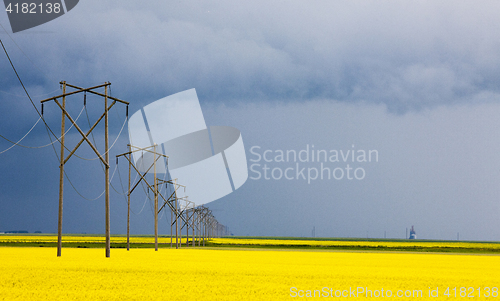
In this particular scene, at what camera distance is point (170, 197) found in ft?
230

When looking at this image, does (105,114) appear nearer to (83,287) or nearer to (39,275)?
(39,275)

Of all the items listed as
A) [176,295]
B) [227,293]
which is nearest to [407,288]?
[227,293]

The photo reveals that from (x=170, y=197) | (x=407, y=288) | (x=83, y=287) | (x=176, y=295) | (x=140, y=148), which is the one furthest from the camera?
(x=170, y=197)

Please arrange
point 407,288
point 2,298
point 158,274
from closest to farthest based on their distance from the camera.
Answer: point 2,298 < point 407,288 < point 158,274

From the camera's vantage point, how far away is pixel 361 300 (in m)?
15.1

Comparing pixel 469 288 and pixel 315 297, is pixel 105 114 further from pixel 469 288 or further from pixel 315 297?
pixel 469 288

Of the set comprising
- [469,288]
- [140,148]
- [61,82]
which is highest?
[61,82]

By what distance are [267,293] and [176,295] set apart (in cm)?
321

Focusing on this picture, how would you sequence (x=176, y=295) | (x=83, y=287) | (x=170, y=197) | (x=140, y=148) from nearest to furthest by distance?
(x=176, y=295)
(x=83, y=287)
(x=140, y=148)
(x=170, y=197)

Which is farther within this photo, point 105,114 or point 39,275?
point 105,114

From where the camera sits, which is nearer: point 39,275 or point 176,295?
point 176,295

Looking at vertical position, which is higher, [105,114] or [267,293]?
[105,114]

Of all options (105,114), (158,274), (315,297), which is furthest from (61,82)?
(315,297)

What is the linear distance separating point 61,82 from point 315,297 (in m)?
27.7
